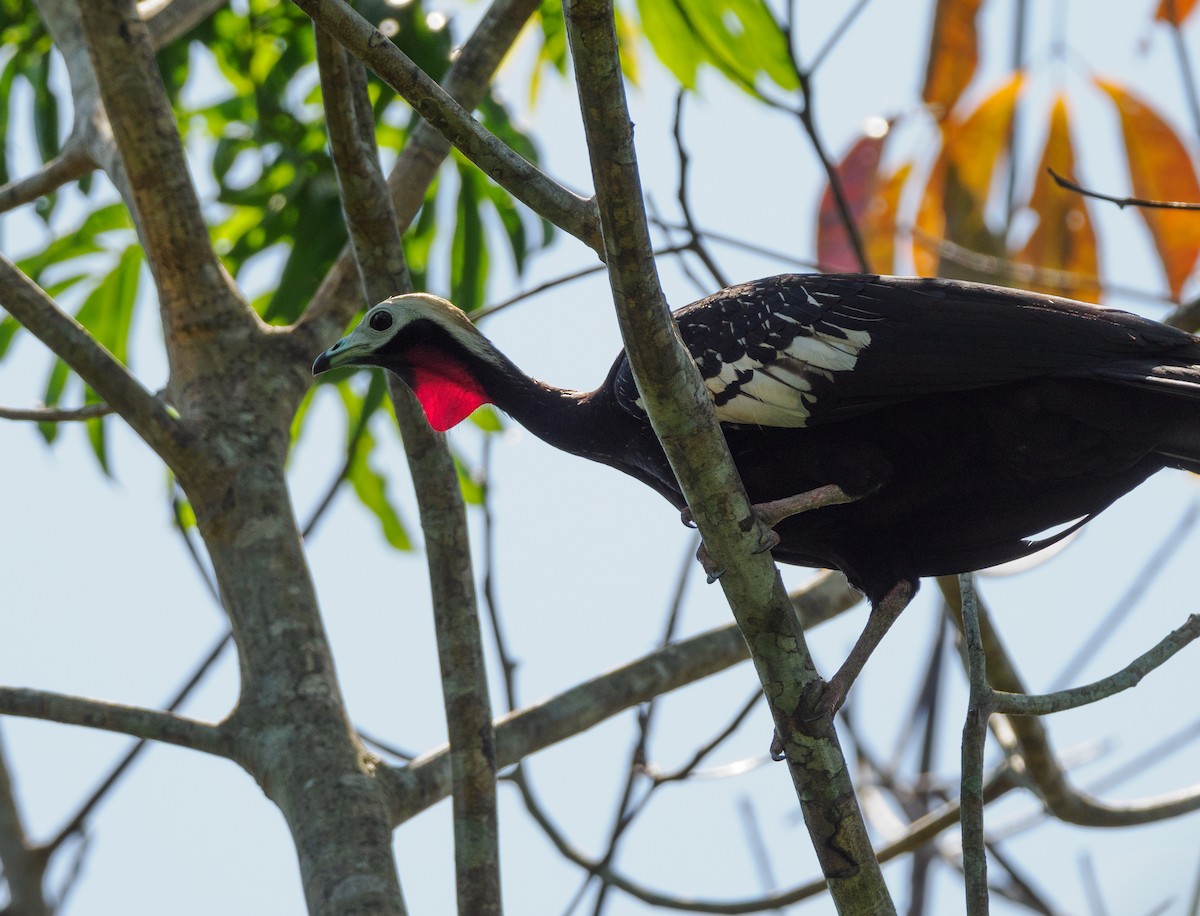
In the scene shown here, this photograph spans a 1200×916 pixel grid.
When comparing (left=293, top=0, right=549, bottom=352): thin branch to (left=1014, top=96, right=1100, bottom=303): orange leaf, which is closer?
(left=293, top=0, right=549, bottom=352): thin branch

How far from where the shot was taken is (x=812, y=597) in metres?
5.21

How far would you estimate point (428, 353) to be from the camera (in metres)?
4.52

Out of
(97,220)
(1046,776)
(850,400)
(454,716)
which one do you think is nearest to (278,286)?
(97,220)

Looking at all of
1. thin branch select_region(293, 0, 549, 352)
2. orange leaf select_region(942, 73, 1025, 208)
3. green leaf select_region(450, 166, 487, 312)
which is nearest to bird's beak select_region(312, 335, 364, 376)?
thin branch select_region(293, 0, 549, 352)

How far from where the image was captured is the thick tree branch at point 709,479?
8.87 feet

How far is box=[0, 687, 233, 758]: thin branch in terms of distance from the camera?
368 centimetres

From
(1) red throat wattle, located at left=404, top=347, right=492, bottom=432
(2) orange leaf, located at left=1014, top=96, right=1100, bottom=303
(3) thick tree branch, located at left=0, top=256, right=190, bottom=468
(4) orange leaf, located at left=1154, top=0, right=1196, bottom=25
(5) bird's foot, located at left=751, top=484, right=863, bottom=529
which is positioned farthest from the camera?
(2) orange leaf, located at left=1014, top=96, right=1100, bottom=303

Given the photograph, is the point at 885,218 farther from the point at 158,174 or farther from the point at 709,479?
the point at 709,479

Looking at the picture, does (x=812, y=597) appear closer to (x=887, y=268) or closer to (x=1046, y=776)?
(x=1046, y=776)

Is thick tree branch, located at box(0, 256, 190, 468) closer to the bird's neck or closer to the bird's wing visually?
the bird's neck

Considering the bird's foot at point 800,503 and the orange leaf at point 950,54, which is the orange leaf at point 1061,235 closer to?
the orange leaf at point 950,54

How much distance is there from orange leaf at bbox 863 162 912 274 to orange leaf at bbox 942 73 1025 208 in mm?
330

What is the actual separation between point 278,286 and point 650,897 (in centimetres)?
274

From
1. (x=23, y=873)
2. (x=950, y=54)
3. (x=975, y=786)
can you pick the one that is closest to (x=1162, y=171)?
(x=950, y=54)
